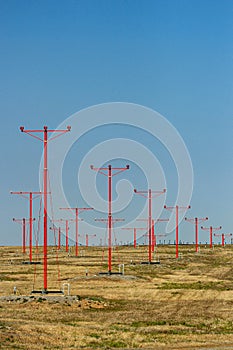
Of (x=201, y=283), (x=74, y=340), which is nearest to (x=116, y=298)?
(x=201, y=283)

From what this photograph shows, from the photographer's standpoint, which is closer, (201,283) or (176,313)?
(176,313)

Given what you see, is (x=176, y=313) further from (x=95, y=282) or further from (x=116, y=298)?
(x=95, y=282)

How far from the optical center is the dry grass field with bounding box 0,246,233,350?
116 feet

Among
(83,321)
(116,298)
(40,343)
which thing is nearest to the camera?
(40,343)

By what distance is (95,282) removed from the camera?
72.2 m

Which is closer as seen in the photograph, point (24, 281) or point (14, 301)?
point (14, 301)

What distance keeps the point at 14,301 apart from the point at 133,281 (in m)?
22.7

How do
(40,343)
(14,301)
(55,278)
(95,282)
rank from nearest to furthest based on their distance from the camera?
(40,343), (14,301), (95,282), (55,278)

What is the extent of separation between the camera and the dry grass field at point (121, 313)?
116ft

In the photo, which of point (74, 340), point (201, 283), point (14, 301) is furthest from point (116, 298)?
point (74, 340)

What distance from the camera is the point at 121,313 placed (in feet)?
158

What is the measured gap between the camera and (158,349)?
3300cm

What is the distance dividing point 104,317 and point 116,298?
41.5 feet

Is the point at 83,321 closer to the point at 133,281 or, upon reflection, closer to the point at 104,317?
the point at 104,317
